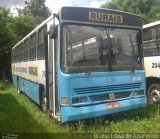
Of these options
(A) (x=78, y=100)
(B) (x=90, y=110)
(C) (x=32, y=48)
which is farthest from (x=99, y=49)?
(C) (x=32, y=48)

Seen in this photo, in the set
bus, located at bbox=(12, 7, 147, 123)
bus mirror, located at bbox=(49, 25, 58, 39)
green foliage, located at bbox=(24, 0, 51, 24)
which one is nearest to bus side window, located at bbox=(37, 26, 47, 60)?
bus, located at bbox=(12, 7, 147, 123)

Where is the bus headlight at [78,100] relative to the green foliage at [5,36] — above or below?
below

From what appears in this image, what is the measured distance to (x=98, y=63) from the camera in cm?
753

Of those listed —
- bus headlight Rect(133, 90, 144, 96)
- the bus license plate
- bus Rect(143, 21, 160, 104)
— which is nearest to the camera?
the bus license plate

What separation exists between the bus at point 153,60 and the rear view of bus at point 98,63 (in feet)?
8.66

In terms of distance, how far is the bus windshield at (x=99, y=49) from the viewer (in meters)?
7.23

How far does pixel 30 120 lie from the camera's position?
9109 millimetres

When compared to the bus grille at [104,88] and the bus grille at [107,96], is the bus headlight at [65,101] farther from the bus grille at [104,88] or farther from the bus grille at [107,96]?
the bus grille at [107,96]

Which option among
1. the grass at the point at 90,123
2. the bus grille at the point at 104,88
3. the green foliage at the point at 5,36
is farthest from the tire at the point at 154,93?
the green foliage at the point at 5,36

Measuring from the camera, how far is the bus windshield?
723 cm

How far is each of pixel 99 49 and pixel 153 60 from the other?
3.95m

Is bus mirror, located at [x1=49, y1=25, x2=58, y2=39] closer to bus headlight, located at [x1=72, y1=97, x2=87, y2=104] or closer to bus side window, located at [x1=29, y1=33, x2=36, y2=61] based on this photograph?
bus headlight, located at [x1=72, y1=97, x2=87, y2=104]

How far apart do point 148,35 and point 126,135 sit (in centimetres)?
569

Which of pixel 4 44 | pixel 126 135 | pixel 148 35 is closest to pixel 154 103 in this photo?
pixel 148 35
